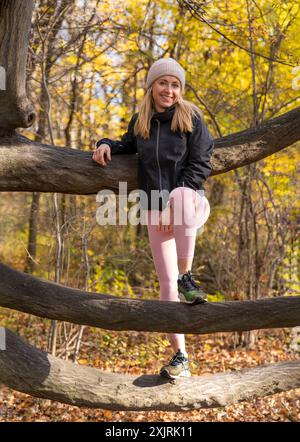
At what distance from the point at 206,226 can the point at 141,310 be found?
6483mm

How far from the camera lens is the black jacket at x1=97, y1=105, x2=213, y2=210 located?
3039 mm

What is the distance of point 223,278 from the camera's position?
332 inches

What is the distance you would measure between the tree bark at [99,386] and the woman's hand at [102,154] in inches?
43.4

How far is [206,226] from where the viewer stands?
9.41m

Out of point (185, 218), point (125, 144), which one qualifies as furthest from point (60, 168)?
point (185, 218)

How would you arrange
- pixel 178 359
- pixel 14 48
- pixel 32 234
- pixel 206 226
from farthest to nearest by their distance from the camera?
pixel 206 226
pixel 32 234
pixel 178 359
pixel 14 48

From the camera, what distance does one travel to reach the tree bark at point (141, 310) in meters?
2.98

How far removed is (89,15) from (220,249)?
3.87 metres

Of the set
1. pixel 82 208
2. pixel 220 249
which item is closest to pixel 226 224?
pixel 220 249

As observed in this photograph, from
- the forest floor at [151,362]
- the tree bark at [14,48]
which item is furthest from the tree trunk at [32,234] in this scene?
the tree bark at [14,48]

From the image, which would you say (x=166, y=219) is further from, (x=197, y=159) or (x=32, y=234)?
(x=32, y=234)

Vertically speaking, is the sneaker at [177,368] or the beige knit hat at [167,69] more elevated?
the beige knit hat at [167,69]

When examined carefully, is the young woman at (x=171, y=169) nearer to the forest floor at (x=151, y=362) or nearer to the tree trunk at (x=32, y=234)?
the forest floor at (x=151, y=362)
